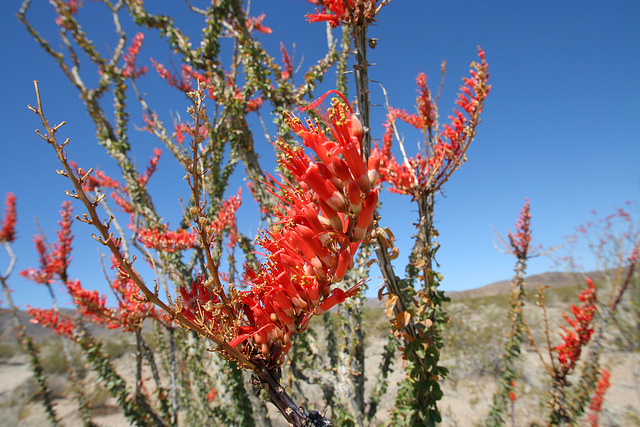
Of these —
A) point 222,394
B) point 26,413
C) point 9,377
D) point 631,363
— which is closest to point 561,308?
point 631,363

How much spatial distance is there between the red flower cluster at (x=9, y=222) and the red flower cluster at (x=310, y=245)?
1081 cm

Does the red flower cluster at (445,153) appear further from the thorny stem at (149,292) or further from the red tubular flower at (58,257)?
the red tubular flower at (58,257)

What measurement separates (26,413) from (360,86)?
69.1 ft

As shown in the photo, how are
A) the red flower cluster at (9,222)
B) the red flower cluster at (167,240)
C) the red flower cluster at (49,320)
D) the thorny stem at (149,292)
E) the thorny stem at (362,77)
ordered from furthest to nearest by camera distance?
the red flower cluster at (9,222)
the red flower cluster at (49,320)
the red flower cluster at (167,240)
the thorny stem at (362,77)
the thorny stem at (149,292)

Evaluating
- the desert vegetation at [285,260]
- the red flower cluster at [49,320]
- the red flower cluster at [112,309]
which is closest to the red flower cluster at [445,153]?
the desert vegetation at [285,260]

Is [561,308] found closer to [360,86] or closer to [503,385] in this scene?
[503,385]

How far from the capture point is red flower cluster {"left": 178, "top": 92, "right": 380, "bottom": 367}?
1.05m

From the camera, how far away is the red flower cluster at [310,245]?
105 centimetres

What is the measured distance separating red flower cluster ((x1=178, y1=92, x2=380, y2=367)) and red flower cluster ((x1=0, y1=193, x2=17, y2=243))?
10.8 meters

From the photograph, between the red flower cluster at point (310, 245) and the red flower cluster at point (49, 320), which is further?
the red flower cluster at point (49, 320)

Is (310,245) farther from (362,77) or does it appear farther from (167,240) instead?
(167,240)

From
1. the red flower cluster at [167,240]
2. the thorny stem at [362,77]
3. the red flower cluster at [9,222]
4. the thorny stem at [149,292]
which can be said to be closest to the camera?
the thorny stem at [149,292]

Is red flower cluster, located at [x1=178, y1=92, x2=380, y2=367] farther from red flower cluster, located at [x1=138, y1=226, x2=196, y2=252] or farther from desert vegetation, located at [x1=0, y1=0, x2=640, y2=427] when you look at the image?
red flower cluster, located at [x1=138, y1=226, x2=196, y2=252]

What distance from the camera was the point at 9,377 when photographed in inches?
710
